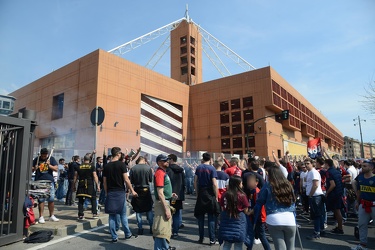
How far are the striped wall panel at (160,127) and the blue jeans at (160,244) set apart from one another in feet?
100

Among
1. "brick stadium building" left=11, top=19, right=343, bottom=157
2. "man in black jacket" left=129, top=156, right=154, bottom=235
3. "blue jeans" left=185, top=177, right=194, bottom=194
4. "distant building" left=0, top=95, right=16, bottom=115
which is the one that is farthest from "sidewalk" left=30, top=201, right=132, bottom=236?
"brick stadium building" left=11, top=19, right=343, bottom=157

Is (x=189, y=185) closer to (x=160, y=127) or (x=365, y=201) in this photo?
(x=365, y=201)

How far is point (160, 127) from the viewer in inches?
1497

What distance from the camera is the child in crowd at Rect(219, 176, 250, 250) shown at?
3.79 m

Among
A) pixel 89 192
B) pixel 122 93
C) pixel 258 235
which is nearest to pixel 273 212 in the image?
pixel 258 235

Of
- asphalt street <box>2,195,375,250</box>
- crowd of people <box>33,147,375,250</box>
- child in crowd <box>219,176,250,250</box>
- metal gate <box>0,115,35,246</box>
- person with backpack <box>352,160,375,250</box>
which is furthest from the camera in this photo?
metal gate <box>0,115,35,246</box>

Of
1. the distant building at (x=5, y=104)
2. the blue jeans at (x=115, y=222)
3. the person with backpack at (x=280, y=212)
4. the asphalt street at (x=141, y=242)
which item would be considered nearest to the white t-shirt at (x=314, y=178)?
the asphalt street at (x=141, y=242)

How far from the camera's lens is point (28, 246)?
5230 millimetres

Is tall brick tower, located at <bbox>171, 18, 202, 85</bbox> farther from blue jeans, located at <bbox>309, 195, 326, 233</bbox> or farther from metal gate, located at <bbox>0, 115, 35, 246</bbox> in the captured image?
metal gate, located at <bbox>0, 115, 35, 246</bbox>

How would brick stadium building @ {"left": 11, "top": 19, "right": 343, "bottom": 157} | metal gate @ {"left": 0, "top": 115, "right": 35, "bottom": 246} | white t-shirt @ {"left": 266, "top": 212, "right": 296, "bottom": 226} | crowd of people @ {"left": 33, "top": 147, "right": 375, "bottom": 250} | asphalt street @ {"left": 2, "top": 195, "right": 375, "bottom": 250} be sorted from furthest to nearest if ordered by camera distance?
1. brick stadium building @ {"left": 11, "top": 19, "right": 343, "bottom": 157}
2. metal gate @ {"left": 0, "top": 115, "right": 35, "bottom": 246}
3. asphalt street @ {"left": 2, "top": 195, "right": 375, "bottom": 250}
4. crowd of people @ {"left": 33, "top": 147, "right": 375, "bottom": 250}
5. white t-shirt @ {"left": 266, "top": 212, "right": 296, "bottom": 226}

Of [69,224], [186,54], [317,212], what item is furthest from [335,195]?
[186,54]

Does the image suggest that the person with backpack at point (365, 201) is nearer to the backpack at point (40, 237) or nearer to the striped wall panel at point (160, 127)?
the backpack at point (40, 237)

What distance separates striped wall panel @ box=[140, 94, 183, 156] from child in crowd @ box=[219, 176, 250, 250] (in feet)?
103

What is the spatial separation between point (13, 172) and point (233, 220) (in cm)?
465
